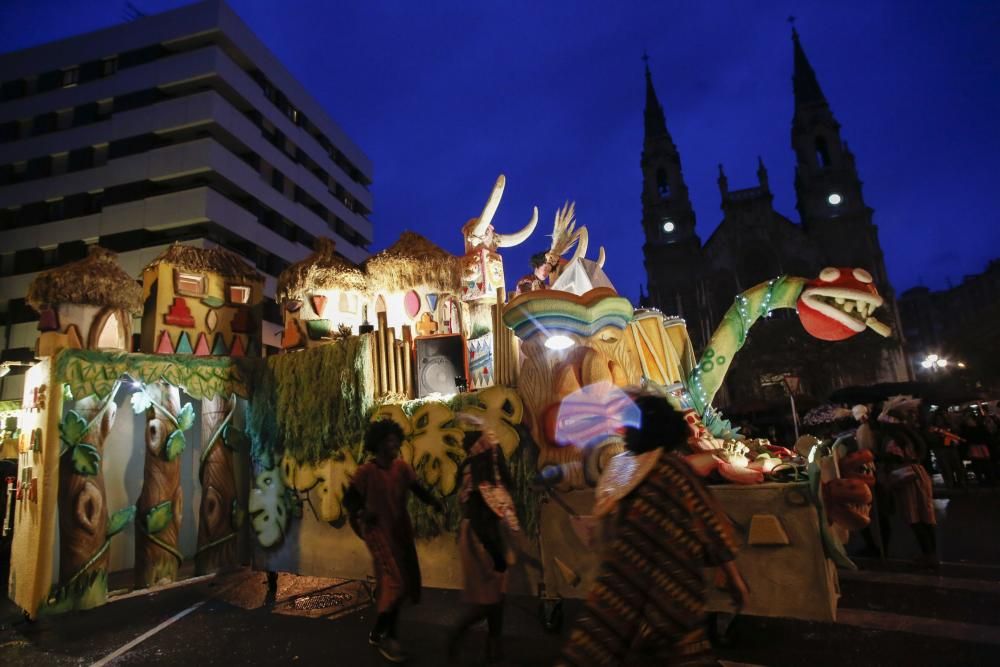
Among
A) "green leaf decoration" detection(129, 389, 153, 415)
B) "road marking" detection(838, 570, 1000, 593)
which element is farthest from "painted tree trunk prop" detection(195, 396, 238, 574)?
"road marking" detection(838, 570, 1000, 593)

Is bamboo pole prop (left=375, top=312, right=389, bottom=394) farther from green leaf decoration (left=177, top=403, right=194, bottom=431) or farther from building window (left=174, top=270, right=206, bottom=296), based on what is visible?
building window (left=174, top=270, right=206, bottom=296)

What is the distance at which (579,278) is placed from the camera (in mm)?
6699

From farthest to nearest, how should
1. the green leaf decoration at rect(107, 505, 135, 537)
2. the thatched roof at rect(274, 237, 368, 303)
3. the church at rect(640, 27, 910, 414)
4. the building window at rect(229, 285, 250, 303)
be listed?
the church at rect(640, 27, 910, 414)
the building window at rect(229, 285, 250, 303)
the thatched roof at rect(274, 237, 368, 303)
the green leaf decoration at rect(107, 505, 135, 537)

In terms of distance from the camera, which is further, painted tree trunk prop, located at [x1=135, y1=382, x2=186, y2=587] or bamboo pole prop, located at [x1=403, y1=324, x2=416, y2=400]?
painted tree trunk prop, located at [x1=135, y1=382, x2=186, y2=587]

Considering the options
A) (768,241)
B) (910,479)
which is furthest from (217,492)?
(768,241)

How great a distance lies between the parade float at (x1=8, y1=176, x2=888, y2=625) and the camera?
5.00m

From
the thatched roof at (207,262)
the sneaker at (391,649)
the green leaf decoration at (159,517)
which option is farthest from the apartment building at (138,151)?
the sneaker at (391,649)

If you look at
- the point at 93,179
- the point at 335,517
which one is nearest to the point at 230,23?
the point at 93,179

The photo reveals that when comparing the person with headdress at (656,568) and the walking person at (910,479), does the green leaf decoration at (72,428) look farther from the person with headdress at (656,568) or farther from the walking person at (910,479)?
the walking person at (910,479)

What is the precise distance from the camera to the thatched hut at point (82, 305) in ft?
Result: 23.1

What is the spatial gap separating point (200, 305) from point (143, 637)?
14.7 ft

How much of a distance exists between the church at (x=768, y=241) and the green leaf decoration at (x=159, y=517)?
108ft

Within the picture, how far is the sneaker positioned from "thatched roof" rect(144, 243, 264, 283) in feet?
20.7

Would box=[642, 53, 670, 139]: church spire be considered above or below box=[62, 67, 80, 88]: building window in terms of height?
above
